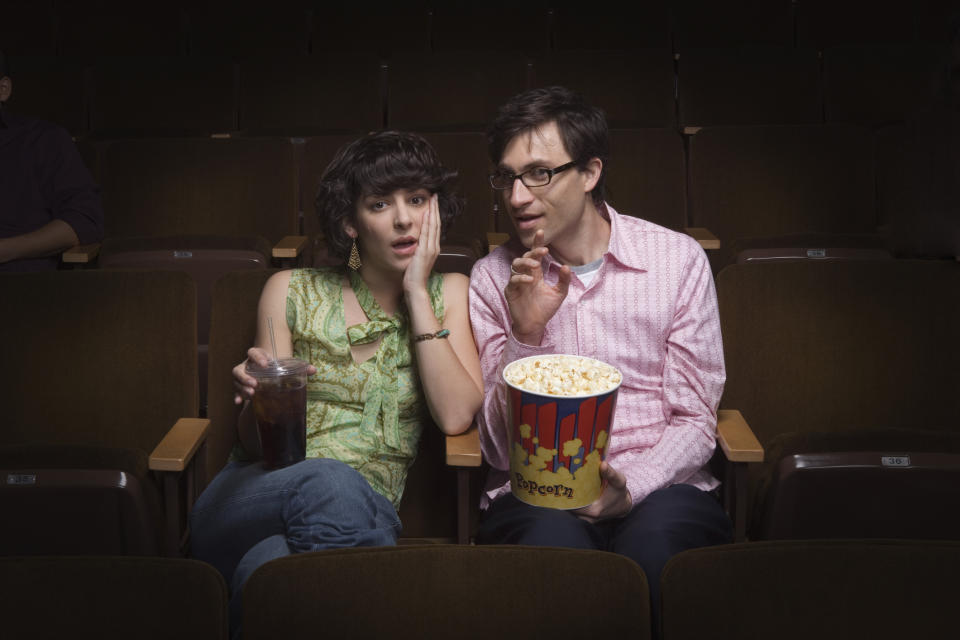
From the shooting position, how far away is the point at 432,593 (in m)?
0.52

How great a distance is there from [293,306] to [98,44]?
225 centimetres

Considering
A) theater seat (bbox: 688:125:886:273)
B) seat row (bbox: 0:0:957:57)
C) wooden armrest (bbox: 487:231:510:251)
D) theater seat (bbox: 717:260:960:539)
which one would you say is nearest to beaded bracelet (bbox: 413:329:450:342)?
theater seat (bbox: 717:260:960:539)

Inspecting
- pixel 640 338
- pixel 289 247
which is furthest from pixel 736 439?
pixel 289 247

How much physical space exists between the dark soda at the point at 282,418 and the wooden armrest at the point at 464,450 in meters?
0.14

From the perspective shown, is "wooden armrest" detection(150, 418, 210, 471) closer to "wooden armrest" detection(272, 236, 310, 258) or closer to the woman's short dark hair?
the woman's short dark hair

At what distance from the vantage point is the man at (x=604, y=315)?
90 cm

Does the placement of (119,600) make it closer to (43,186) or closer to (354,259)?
(354,259)

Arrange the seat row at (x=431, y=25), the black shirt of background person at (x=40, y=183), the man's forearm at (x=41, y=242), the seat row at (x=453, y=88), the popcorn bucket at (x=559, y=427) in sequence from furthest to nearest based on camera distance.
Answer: the seat row at (x=431, y=25) < the seat row at (x=453, y=88) < the black shirt of background person at (x=40, y=183) < the man's forearm at (x=41, y=242) < the popcorn bucket at (x=559, y=427)

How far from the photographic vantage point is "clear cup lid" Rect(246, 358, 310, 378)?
779 millimetres

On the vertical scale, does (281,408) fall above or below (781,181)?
below

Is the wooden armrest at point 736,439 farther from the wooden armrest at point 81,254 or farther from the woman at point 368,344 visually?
the wooden armrest at point 81,254

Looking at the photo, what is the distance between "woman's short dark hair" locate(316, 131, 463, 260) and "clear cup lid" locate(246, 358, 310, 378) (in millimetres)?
201

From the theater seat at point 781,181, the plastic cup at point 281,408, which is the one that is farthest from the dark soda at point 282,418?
the theater seat at point 781,181

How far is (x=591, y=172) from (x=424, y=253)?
0.68 feet
